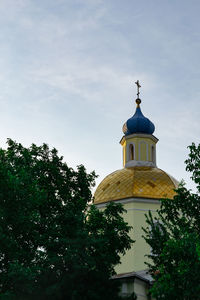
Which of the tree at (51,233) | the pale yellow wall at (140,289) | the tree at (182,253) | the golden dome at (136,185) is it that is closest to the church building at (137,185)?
the golden dome at (136,185)

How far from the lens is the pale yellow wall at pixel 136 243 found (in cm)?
2688

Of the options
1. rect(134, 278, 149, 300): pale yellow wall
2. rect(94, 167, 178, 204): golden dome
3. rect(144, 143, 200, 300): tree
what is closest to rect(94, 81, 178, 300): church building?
rect(94, 167, 178, 204): golden dome

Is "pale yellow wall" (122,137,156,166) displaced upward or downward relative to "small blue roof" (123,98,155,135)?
downward

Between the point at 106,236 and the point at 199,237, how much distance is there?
502 centimetres

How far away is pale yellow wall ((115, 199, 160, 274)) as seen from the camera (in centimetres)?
2688

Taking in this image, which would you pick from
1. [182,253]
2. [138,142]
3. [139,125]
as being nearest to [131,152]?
[138,142]

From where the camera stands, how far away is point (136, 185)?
29.1m

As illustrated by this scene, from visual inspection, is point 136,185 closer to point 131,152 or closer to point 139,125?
point 131,152

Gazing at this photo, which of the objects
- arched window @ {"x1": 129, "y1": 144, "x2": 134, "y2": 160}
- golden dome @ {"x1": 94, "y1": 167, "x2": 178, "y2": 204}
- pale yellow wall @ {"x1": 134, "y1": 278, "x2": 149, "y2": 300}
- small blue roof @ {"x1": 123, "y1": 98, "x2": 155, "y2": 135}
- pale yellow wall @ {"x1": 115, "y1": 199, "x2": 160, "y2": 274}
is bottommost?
pale yellow wall @ {"x1": 134, "y1": 278, "x2": 149, "y2": 300}

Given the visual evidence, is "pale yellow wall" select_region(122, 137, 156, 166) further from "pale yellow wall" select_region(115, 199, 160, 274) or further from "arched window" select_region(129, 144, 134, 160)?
"pale yellow wall" select_region(115, 199, 160, 274)

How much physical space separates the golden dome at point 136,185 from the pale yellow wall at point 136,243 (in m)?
0.59

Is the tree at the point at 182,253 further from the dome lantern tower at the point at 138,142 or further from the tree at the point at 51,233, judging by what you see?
the dome lantern tower at the point at 138,142

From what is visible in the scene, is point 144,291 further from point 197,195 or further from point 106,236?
point 197,195

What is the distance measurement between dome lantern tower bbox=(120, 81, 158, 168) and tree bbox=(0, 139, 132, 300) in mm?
13430
